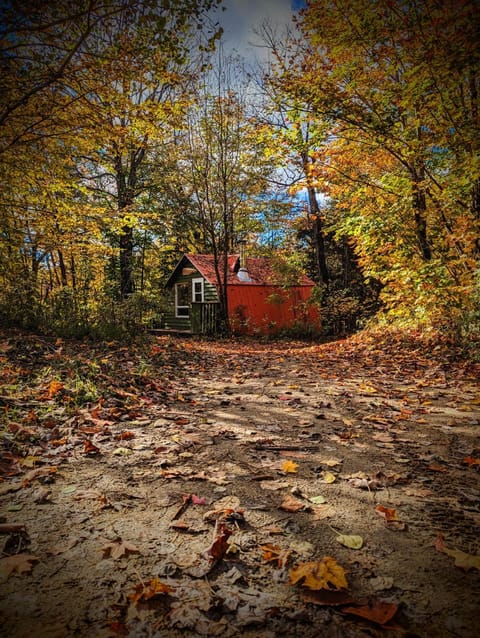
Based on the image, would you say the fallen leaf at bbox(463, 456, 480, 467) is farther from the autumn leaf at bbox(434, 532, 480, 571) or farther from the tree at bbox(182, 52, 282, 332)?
the tree at bbox(182, 52, 282, 332)

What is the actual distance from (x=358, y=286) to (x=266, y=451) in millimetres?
18355

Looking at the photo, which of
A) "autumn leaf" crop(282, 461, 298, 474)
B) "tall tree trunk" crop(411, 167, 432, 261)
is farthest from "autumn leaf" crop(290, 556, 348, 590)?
"tall tree trunk" crop(411, 167, 432, 261)

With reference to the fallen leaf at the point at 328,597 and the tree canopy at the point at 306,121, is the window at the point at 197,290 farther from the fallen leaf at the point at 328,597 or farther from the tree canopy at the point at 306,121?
the fallen leaf at the point at 328,597

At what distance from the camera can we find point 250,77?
41.0 feet

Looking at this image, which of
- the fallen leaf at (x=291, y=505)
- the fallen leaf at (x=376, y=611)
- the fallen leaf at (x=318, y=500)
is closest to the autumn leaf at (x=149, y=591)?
the fallen leaf at (x=376, y=611)

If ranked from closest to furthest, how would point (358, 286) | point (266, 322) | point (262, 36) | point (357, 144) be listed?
point (357, 144) → point (262, 36) → point (266, 322) → point (358, 286)

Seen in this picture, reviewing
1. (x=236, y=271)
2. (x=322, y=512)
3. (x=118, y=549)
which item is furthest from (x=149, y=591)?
(x=236, y=271)

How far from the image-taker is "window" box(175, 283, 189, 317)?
2019 centimetres

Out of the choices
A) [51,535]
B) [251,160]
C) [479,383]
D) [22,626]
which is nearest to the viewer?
[22,626]

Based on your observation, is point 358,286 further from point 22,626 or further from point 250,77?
point 22,626

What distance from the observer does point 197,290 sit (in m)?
19.2

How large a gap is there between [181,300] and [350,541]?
63.9 ft

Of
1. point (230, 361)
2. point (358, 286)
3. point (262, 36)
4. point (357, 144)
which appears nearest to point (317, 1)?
point (357, 144)

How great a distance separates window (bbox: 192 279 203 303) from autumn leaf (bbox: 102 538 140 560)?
1750cm
